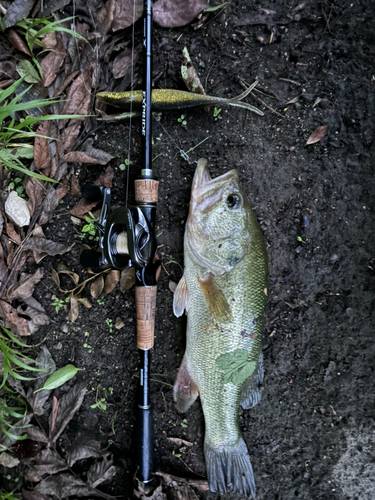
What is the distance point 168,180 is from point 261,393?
156cm

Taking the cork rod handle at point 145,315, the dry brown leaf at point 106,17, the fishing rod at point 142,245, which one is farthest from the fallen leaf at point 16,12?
the cork rod handle at point 145,315

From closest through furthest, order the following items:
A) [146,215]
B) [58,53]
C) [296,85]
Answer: [146,215], [58,53], [296,85]

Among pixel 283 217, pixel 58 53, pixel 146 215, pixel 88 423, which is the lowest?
pixel 88 423

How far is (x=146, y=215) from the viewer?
6.25 ft

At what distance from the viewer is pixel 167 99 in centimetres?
203

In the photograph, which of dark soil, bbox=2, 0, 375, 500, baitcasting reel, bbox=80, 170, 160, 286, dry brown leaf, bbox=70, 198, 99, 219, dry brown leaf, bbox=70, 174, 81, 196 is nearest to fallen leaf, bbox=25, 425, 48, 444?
dark soil, bbox=2, 0, 375, 500

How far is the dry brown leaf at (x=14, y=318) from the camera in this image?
2094 millimetres

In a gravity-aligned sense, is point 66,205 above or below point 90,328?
above

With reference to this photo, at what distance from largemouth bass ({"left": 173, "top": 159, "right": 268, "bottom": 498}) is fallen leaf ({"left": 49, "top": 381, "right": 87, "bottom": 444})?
2.38 feet

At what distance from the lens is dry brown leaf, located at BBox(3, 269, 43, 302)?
211 centimetres

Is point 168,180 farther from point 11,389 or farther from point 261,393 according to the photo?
point 11,389

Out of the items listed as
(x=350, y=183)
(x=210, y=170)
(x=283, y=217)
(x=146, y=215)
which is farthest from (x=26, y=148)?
(x=350, y=183)

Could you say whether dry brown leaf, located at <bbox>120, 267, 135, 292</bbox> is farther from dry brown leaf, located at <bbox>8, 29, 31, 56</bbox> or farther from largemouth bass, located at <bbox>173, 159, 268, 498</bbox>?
dry brown leaf, located at <bbox>8, 29, 31, 56</bbox>

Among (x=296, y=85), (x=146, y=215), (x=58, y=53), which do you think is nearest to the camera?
(x=146, y=215)
